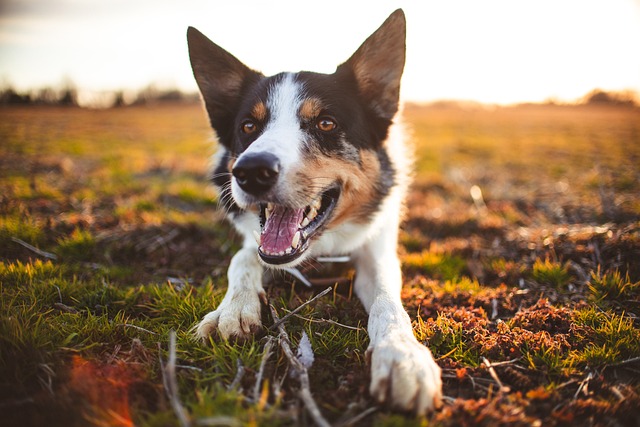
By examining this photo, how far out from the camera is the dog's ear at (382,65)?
353 cm

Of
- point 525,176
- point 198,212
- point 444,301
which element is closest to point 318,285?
point 444,301

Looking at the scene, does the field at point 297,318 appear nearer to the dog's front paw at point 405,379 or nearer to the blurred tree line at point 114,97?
the dog's front paw at point 405,379

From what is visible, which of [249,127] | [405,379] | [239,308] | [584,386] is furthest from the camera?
[249,127]

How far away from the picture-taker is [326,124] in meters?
3.38

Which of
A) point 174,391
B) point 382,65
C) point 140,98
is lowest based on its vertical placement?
point 174,391

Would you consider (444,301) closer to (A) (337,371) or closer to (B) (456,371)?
(B) (456,371)

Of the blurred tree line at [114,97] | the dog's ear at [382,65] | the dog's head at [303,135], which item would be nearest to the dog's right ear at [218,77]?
the dog's head at [303,135]

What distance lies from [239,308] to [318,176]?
1.19 m

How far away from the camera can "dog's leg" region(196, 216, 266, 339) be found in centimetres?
247

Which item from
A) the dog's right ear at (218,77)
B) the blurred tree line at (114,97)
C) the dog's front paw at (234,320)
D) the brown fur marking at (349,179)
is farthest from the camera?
the blurred tree line at (114,97)

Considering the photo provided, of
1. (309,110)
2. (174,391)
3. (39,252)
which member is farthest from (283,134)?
(39,252)

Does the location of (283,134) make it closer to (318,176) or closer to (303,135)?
(303,135)

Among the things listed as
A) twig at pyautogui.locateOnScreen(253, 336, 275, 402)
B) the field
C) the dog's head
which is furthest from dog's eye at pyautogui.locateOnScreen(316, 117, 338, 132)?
twig at pyautogui.locateOnScreen(253, 336, 275, 402)

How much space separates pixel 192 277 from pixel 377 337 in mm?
2215
